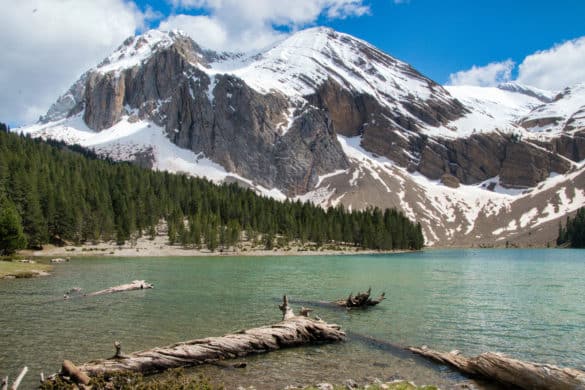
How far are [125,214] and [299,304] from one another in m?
118

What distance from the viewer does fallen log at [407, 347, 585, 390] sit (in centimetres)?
2006

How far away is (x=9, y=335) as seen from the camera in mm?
30578

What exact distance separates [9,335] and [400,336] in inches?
1045

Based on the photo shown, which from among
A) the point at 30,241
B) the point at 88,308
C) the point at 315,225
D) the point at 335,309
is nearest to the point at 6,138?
the point at 30,241

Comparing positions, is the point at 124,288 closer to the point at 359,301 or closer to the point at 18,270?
the point at 18,270

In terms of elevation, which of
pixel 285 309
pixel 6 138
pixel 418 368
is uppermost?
pixel 6 138

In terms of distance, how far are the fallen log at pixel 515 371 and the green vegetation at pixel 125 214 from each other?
268 feet

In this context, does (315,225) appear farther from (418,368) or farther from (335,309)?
(418,368)

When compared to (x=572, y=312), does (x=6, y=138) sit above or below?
above

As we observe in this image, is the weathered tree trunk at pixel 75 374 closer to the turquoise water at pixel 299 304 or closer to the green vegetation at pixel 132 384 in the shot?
the green vegetation at pixel 132 384

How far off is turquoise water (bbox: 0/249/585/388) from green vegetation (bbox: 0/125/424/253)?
4890 centimetres

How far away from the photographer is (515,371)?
22.1 m

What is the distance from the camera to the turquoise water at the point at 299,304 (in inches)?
1012

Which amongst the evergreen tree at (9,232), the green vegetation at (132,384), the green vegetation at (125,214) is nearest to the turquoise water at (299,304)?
the green vegetation at (132,384)
